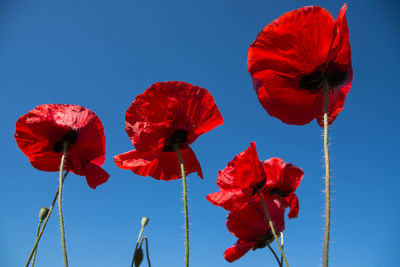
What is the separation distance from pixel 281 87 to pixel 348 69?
27 centimetres

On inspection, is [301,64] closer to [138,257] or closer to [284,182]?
[284,182]

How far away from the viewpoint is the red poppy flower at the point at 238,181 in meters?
1.46

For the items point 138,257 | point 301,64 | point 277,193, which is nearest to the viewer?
point 301,64

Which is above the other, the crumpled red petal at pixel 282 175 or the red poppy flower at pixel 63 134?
the red poppy flower at pixel 63 134

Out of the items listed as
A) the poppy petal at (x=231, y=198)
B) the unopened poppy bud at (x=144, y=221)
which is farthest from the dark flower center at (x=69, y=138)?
the poppy petal at (x=231, y=198)

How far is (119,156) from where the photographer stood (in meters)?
1.46

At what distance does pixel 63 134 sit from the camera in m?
1.47

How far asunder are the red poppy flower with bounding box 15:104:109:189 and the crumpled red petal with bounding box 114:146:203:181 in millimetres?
181

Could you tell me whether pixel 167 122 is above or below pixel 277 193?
above

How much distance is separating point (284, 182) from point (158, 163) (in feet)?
3.04

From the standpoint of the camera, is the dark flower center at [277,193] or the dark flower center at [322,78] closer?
the dark flower center at [322,78]

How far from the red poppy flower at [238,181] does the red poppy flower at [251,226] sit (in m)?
0.07

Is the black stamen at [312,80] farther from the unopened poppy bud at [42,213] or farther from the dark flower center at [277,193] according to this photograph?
the unopened poppy bud at [42,213]

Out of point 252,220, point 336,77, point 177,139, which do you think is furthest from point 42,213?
point 336,77
